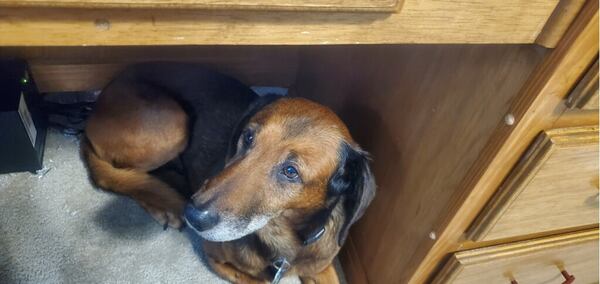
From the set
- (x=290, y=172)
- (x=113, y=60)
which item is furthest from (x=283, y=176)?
(x=113, y=60)

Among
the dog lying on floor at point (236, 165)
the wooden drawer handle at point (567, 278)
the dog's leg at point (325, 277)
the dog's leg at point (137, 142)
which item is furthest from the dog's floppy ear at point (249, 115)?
the wooden drawer handle at point (567, 278)

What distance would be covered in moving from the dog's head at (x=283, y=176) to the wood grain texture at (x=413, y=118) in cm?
10

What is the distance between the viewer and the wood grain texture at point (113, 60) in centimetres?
131

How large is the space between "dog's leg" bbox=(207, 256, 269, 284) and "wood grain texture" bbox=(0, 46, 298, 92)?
2.14ft

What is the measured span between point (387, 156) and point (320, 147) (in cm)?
18

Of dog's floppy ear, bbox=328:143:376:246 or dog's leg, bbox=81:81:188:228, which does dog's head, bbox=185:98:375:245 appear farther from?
dog's leg, bbox=81:81:188:228

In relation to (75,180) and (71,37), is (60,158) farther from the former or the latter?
(71,37)

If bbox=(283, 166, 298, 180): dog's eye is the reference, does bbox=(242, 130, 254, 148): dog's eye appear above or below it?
below

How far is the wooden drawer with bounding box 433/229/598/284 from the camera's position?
877mm

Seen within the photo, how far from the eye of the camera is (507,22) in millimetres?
524

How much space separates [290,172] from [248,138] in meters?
0.12

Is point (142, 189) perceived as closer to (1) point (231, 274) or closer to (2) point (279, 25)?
(1) point (231, 274)

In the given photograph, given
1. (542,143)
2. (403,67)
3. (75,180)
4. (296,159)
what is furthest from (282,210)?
(75,180)

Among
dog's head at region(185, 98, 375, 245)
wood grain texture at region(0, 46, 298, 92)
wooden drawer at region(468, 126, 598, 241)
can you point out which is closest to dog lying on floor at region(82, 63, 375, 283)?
dog's head at region(185, 98, 375, 245)
